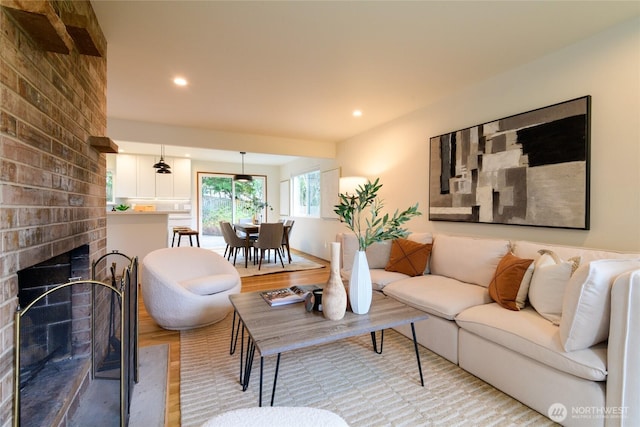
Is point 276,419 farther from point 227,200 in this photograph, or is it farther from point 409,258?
point 227,200

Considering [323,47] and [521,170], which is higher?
[323,47]

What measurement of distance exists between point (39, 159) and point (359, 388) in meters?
1.96

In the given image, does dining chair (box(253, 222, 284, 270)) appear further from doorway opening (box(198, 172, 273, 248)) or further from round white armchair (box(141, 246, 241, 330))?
doorway opening (box(198, 172, 273, 248))

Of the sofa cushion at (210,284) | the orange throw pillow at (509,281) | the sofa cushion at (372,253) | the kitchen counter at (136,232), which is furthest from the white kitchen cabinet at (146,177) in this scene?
the orange throw pillow at (509,281)

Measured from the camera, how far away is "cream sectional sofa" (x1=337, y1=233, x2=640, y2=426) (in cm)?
127

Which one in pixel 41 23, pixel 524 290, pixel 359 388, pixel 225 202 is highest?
pixel 41 23

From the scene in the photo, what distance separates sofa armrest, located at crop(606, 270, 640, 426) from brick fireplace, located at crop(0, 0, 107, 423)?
7.67 feet

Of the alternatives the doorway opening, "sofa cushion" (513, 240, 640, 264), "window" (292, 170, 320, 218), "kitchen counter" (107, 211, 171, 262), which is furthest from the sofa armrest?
the doorway opening

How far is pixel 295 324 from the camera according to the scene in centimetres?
157

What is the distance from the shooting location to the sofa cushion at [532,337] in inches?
53.5

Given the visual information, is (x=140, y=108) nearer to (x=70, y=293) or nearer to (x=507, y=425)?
(x=70, y=293)

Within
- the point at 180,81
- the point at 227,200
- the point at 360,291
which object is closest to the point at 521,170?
the point at 360,291

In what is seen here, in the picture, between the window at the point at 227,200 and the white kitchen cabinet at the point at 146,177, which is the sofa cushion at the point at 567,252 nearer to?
the window at the point at 227,200

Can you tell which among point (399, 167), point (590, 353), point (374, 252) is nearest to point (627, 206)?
point (590, 353)
